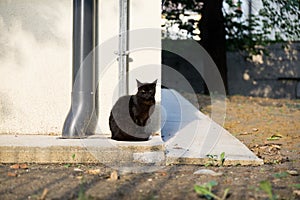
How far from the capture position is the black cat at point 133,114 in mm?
4969

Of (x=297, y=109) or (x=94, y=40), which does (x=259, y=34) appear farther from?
(x=94, y=40)

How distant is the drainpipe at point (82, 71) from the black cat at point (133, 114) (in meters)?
0.28

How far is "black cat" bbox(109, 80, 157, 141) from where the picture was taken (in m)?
4.97

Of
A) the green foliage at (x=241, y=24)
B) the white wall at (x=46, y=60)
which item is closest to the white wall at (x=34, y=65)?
the white wall at (x=46, y=60)

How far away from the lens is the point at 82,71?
511cm

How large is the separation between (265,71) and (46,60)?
9.68m

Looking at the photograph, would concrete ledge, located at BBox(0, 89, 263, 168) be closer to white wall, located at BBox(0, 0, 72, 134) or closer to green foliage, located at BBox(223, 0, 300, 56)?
white wall, located at BBox(0, 0, 72, 134)

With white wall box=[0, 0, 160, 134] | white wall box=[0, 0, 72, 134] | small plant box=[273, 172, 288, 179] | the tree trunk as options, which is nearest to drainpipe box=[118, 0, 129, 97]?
white wall box=[0, 0, 160, 134]

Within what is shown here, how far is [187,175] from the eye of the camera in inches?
162

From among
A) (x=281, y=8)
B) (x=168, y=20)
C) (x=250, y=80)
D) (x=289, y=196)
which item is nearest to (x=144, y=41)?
(x=289, y=196)

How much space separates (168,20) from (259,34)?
2.21 meters

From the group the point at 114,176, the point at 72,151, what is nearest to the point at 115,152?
the point at 72,151

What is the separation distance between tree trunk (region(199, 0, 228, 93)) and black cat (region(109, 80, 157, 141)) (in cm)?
712

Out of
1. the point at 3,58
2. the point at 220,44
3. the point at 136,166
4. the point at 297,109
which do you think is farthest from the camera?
the point at 220,44
